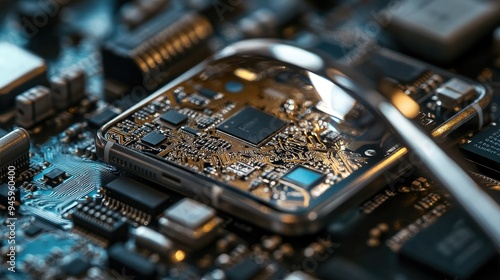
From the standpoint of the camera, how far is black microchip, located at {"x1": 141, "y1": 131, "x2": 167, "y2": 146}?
4578 millimetres

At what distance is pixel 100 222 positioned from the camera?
4.30 m

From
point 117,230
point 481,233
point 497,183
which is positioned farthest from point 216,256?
point 497,183

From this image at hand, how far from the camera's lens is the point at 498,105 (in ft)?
17.0

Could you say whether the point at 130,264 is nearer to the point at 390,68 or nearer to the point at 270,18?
the point at 390,68

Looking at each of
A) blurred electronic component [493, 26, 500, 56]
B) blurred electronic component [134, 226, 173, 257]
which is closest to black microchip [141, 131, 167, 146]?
blurred electronic component [134, 226, 173, 257]

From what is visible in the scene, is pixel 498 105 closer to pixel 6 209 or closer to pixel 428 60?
pixel 428 60

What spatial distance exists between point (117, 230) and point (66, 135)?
0.88 metres

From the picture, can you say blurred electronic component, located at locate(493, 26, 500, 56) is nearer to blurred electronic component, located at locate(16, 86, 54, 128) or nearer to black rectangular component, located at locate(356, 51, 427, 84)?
black rectangular component, located at locate(356, 51, 427, 84)

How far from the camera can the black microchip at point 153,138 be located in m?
4.58

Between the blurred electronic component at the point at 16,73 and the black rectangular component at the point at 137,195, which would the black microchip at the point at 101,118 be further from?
the black rectangular component at the point at 137,195

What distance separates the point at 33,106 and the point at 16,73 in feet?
0.77

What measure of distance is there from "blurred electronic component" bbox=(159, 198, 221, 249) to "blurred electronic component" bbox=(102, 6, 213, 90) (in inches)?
51.9

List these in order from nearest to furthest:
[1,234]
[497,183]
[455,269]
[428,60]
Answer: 1. [455,269]
2. [1,234]
3. [497,183]
4. [428,60]

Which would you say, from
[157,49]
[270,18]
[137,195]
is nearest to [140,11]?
[157,49]
